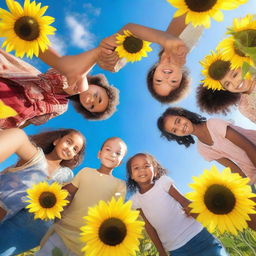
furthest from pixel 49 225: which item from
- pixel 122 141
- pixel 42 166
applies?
pixel 122 141

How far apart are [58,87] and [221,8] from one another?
1.36m

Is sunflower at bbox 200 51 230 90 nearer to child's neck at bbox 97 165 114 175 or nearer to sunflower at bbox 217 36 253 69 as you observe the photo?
sunflower at bbox 217 36 253 69

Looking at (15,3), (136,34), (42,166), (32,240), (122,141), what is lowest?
(32,240)

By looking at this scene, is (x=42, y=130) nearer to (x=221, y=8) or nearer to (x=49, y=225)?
(x=49, y=225)

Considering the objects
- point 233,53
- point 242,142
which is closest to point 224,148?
point 242,142

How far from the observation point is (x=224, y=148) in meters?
2.43

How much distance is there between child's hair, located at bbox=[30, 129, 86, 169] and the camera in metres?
2.75

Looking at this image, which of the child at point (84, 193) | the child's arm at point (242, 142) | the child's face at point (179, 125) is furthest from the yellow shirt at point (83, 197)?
the child's arm at point (242, 142)

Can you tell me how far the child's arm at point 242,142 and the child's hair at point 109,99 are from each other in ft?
3.55

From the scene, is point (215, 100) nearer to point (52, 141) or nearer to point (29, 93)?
point (52, 141)

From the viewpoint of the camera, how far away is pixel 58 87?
2256mm

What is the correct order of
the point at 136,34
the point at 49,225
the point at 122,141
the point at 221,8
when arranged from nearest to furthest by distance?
the point at 221,8
the point at 136,34
the point at 49,225
the point at 122,141

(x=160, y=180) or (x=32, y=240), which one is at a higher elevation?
(x=160, y=180)

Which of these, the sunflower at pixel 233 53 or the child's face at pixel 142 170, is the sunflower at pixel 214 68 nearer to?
the sunflower at pixel 233 53
